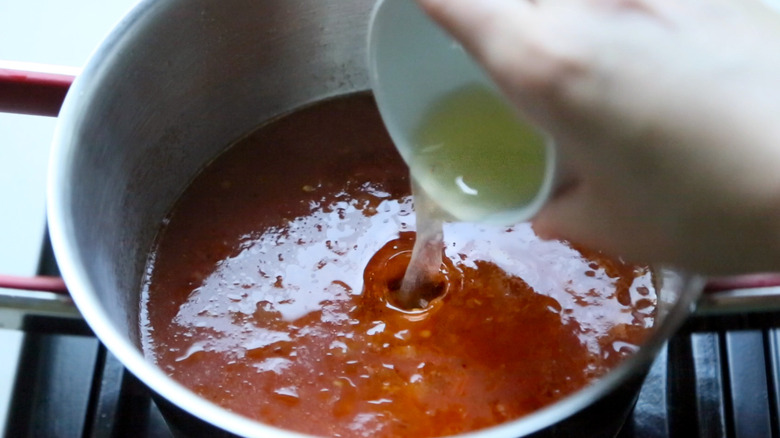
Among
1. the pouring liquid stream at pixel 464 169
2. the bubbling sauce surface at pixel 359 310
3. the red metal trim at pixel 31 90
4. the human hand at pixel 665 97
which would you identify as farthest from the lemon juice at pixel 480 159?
the red metal trim at pixel 31 90

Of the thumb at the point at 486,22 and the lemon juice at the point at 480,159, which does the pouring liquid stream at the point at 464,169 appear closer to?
the lemon juice at the point at 480,159

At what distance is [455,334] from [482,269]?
0.10 meters

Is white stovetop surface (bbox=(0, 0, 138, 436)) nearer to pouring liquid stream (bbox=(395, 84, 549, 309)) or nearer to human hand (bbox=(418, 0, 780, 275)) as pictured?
pouring liquid stream (bbox=(395, 84, 549, 309))

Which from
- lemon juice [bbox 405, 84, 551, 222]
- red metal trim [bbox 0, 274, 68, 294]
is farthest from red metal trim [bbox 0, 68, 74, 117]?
lemon juice [bbox 405, 84, 551, 222]

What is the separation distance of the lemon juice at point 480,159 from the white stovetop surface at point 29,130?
400 mm

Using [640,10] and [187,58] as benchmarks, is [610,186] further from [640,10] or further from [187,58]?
[187,58]

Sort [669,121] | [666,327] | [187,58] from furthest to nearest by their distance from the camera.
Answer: [187,58], [666,327], [669,121]

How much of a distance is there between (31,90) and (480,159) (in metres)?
0.46

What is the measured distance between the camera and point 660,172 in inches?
19.6

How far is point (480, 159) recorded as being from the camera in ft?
2.76

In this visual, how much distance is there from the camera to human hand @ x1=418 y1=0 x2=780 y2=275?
18.5 inches

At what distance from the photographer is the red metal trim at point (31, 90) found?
743 millimetres

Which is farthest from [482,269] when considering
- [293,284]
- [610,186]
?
[610,186]

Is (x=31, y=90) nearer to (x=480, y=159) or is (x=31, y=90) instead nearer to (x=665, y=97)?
(x=480, y=159)
